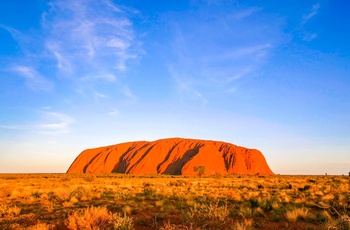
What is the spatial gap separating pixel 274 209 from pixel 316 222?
3.08m

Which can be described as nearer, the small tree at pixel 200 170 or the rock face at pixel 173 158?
the small tree at pixel 200 170

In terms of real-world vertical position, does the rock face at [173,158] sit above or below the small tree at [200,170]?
above

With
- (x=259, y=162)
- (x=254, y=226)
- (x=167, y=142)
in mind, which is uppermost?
(x=167, y=142)

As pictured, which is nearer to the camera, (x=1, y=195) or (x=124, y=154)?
(x=1, y=195)

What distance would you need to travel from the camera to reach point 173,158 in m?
90.9

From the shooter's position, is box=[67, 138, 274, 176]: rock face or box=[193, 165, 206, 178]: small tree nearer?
box=[193, 165, 206, 178]: small tree

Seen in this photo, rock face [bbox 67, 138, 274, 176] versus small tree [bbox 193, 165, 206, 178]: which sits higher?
rock face [bbox 67, 138, 274, 176]

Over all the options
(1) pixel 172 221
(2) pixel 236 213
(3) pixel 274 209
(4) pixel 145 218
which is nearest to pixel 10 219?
(4) pixel 145 218

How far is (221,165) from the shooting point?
289 feet

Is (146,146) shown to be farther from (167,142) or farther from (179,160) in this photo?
(179,160)

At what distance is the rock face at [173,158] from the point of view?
8612 centimetres

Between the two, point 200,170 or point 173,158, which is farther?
point 173,158

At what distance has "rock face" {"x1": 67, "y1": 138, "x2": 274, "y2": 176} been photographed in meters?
86.1

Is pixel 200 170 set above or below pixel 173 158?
below
